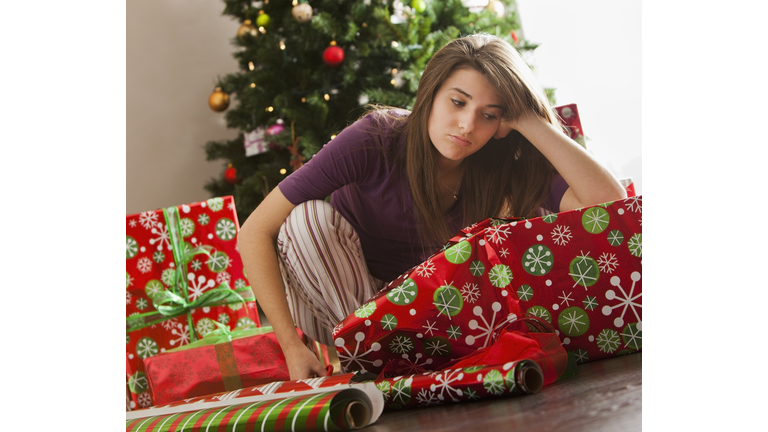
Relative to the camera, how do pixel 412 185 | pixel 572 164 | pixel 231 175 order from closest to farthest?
1. pixel 572 164
2. pixel 412 185
3. pixel 231 175

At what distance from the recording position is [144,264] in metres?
1.09

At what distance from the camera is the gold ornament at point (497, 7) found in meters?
1.56

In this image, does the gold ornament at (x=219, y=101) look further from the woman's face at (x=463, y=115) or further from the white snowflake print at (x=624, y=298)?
the white snowflake print at (x=624, y=298)

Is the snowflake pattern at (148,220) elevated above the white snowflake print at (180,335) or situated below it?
above

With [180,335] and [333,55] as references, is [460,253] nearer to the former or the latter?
[180,335]

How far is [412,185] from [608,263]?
386mm

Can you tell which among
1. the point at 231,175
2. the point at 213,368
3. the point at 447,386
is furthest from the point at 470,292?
the point at 231,175

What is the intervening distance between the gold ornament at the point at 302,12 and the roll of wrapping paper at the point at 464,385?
1330 millimetres

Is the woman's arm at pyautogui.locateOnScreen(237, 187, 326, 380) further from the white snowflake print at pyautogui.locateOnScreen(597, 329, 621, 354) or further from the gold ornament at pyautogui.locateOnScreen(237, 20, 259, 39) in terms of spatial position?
the gold ornament at pyautogui.locateOnScreen(237, 20, 259, 39)

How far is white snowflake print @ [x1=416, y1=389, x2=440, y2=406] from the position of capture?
54 cm

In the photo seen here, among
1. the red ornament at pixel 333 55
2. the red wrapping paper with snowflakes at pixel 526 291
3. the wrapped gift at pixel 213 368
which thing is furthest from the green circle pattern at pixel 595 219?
the red ornament at pixel 333 55

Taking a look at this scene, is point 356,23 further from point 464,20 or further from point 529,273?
point 529,273
